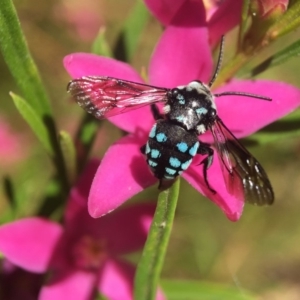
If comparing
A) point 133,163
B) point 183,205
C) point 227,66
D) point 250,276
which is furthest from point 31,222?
point 250,276

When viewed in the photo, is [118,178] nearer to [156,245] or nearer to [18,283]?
[156,245]

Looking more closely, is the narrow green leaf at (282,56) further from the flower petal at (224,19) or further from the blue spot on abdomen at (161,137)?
the blue spot on abdomen at (161,137)

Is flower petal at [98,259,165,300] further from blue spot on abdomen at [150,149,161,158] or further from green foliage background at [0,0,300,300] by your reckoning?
green foliage background at [0,0,300,300]

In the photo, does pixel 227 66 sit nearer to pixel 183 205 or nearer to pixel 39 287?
pixel 39 287

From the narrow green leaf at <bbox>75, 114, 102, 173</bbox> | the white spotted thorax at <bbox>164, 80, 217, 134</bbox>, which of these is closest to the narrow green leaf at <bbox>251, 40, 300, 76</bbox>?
the white spotted thorax at <bbox>164, 80, 217, 134</bbox>

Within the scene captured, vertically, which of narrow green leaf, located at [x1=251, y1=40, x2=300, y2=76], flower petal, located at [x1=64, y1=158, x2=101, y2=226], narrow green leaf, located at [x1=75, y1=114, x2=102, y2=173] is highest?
narrow green leaf, located at [x1=251, y1=40, x2=300, y2=76]

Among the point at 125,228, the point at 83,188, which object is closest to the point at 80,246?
the point at 125,228
